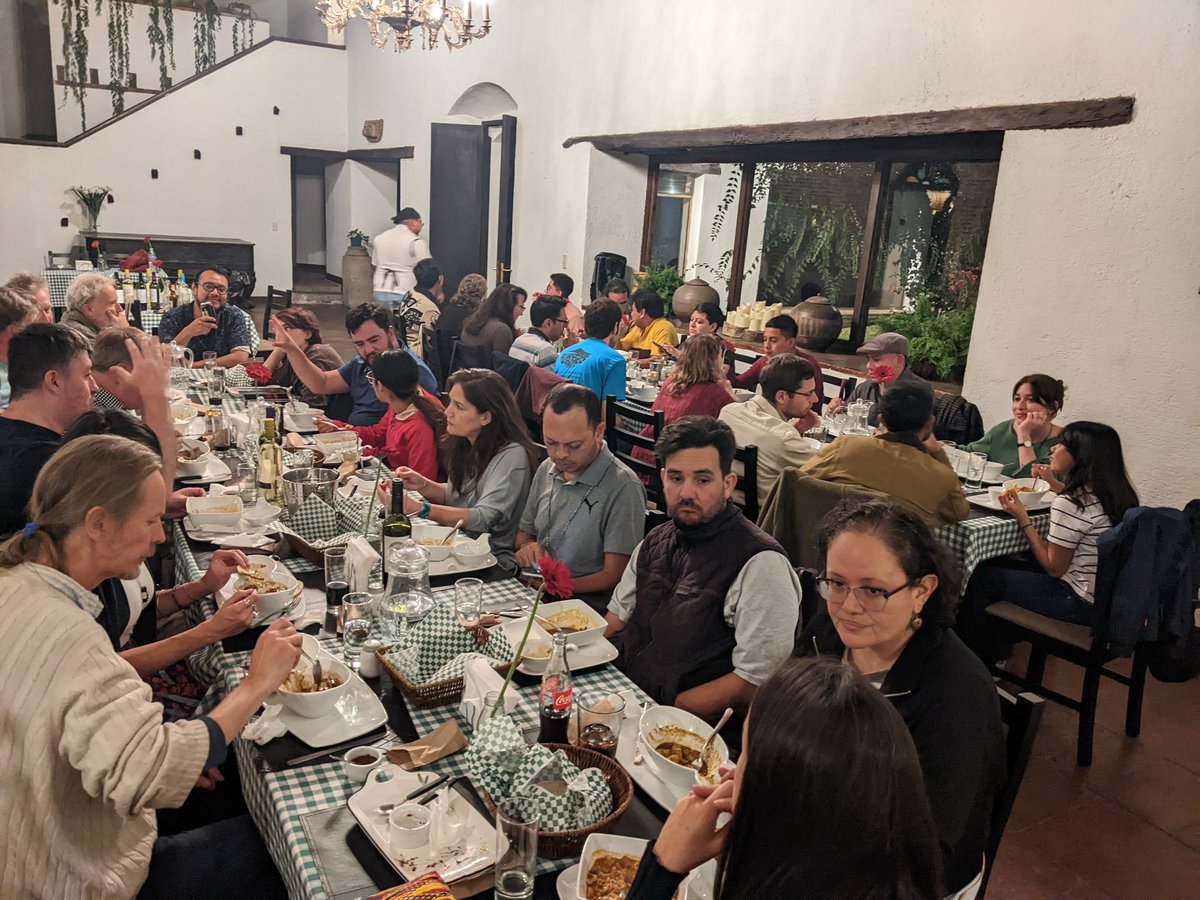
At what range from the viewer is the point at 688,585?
2.31 metres

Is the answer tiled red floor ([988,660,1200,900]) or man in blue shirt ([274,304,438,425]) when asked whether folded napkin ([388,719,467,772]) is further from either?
man in blue shirt ([274,304,438,425])

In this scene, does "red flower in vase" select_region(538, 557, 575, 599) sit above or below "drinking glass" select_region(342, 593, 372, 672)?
above

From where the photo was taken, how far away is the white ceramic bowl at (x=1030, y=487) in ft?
12.2

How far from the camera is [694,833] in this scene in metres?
1.26

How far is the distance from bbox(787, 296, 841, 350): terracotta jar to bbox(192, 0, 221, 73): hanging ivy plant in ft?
36.1

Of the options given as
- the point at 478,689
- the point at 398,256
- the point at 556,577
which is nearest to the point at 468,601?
the point at 556,577

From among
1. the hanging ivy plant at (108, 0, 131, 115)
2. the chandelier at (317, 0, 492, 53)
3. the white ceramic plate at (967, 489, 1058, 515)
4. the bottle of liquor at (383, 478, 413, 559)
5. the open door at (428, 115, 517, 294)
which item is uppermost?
the hanging ivy plant at (108, 0, 131, 115)

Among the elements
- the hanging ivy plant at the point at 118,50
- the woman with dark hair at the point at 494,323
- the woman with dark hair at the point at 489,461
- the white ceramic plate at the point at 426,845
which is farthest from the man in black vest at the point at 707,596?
the hanging ivy plant at the point at 118,50

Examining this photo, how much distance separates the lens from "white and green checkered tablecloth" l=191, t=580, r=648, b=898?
1.50m

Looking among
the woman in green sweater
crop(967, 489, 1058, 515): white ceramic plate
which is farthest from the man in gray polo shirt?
the woman in green sweater

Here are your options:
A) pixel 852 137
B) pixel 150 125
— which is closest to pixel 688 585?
pixel 852 137

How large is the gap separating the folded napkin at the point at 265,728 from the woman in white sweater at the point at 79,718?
84mm

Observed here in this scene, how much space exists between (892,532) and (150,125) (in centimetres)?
1397

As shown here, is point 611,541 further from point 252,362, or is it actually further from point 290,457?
point 252,362
